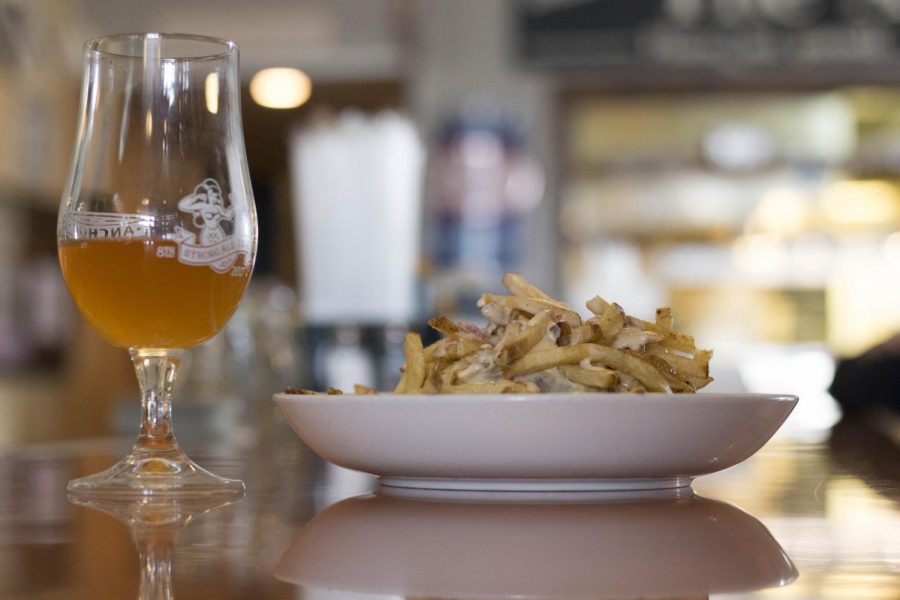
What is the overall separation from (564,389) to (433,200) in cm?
381

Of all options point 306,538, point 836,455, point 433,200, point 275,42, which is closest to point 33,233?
point 275,42

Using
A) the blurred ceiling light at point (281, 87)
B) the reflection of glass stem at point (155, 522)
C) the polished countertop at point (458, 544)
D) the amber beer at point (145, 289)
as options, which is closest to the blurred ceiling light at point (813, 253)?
the blurred ceiling light at point (281, 87)

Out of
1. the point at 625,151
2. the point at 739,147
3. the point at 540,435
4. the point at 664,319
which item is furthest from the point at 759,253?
the point at 540,435

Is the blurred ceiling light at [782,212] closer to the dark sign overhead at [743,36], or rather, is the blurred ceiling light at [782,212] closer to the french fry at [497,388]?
the dark sign overhead at [743,36]

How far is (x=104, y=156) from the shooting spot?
74 centimetres

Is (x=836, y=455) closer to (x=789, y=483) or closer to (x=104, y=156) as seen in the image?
(x=789, y=483)

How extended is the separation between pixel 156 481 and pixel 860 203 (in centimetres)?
397

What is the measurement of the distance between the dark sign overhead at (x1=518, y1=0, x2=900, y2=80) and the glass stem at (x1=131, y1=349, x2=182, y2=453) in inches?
139

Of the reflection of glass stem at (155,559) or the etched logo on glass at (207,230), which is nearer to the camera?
the reflection of glass stem at (155,559)

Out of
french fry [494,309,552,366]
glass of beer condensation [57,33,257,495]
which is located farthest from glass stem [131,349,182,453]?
french fry [494,309,552,366]

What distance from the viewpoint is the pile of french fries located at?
63cm

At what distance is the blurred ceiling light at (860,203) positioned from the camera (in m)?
4.27

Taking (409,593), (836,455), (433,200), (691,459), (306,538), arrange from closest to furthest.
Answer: (409,593)
(306,538)
(691,459)
(836,455)
(433,200)

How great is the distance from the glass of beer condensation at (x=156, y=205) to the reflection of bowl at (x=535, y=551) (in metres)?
0.21
